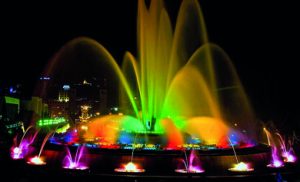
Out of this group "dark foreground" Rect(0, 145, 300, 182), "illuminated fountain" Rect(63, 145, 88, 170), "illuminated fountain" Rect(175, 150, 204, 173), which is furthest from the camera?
"illuminated fountain" Rect(63, 145, 88, 170)

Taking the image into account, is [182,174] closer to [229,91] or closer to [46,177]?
[46,177]

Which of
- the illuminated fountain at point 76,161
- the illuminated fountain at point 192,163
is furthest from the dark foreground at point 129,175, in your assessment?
the illuminated fountain at point 76,161

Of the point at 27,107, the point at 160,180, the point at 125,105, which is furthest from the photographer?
the point at 27,107

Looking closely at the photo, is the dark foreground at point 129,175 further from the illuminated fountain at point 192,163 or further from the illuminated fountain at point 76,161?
the illuminated fountain at point 76,161

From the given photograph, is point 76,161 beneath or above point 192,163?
above

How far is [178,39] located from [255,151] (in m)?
11.3

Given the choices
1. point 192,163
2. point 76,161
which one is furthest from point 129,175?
point 76,161

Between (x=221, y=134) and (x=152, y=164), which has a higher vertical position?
(x=221, y=134)

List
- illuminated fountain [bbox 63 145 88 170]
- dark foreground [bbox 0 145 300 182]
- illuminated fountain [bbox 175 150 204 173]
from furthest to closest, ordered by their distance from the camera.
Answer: illuminated fountain [bbox 63 145 88 170], illuminated fountain [bbox 175 150 204 173], dark foreground [bbox 0 145 300 182]

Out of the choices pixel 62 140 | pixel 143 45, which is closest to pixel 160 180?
pixel 62 140

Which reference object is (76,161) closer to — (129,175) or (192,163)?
(129,175)

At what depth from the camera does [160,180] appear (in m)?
13.7

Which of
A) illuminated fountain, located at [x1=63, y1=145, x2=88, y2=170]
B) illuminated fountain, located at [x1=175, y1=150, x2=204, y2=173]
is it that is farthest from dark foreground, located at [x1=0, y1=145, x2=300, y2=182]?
illuminated fountain, located at [x1=63, y1=145, x2=88, y2=170]

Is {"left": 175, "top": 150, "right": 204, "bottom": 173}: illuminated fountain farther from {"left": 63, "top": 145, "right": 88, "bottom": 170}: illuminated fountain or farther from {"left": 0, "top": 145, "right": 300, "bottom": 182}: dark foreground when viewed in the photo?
{"left": 63, "top": 145, "right": 88, "bottom": 170}: illuminated fountain
